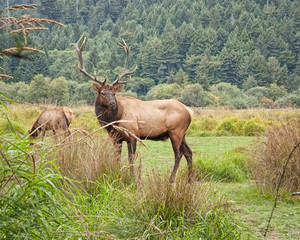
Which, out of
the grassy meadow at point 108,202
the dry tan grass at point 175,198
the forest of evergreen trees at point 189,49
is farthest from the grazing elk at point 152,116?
the forest of evergreen trees at point 189,49

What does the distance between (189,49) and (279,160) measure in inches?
4473

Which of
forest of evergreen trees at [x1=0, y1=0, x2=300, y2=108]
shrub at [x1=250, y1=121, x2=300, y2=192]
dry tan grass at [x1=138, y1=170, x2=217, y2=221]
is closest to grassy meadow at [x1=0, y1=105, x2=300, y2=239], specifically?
dry tan grass at [x1=138, y1=170, x2=217, y2=221]

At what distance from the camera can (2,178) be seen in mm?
2625

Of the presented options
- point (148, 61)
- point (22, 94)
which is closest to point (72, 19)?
point (148, 61)

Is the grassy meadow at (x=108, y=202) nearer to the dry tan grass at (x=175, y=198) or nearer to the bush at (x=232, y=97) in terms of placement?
the dry tan grass at (x=175, y=198)

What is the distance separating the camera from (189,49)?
118312 millimetres

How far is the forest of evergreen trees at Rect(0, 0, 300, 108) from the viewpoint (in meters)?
88.4

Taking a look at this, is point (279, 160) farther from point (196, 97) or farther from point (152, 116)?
point (196, 97)

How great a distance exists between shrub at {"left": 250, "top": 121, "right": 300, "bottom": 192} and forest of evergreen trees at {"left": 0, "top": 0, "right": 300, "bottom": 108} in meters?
65.9

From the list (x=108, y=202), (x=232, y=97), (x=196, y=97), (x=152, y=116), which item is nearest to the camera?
(x=108, y=202)

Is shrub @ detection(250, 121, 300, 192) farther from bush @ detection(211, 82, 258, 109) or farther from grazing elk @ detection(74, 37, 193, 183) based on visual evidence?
bush @ detection(211, 82, 258, 109)

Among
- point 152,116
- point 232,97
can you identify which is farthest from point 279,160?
point 232,97

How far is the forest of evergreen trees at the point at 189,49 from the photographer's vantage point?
290 ft

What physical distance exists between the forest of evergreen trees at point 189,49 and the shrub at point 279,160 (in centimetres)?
6594
